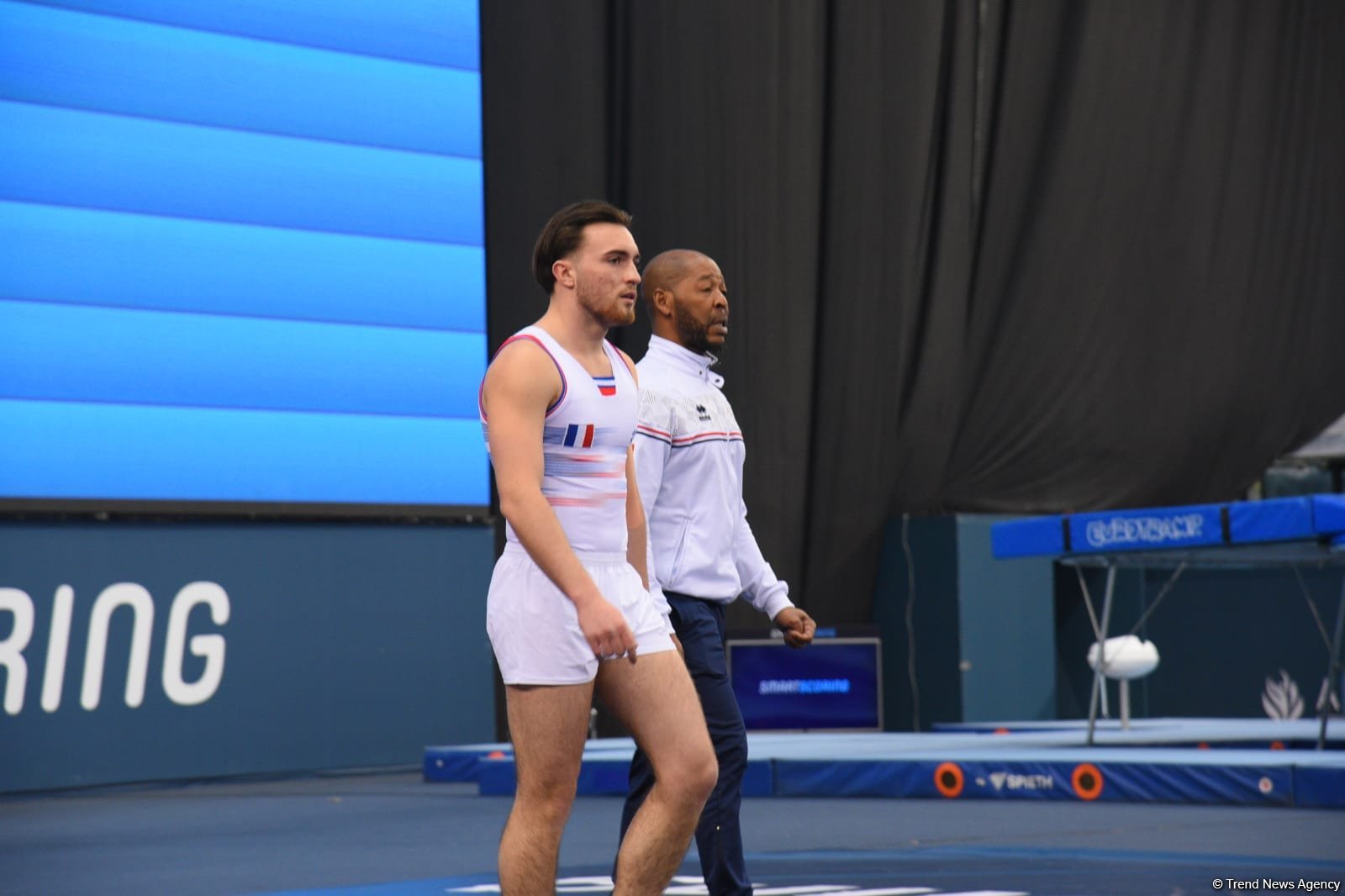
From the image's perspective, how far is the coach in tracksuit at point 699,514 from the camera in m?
3.48

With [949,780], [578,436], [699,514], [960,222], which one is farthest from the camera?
[960,222]

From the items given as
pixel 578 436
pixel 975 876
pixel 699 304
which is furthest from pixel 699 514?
pixel 975 876

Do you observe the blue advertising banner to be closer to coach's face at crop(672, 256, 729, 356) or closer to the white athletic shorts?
A: coach's face at crop(672, 256, 729, 356)

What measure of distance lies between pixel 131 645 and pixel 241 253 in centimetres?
184

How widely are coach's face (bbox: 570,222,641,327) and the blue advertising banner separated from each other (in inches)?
220

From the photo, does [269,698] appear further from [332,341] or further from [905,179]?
[905,179]

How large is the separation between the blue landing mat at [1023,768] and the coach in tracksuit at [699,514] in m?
2.94

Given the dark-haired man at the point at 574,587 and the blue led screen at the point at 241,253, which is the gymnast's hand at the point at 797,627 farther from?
the blue led screen at the point at 241,253

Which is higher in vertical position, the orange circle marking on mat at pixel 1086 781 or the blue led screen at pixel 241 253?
the blue led screen at pixel 241 253

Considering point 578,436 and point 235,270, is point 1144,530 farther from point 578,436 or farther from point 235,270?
point 578,436

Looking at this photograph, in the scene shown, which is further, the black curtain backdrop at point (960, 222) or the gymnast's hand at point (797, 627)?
the black curtain backdrop at point (960, 222)

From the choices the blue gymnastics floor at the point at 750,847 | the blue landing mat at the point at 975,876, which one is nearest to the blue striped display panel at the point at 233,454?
the blue gymnastics floor at the point at 750,847

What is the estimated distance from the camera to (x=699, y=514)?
3605 mm

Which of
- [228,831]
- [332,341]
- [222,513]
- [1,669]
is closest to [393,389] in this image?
[332,341]
